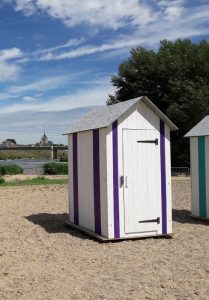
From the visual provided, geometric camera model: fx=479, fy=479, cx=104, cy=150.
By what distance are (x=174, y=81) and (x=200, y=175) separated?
2383cm

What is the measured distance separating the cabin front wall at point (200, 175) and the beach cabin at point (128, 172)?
7.51ft

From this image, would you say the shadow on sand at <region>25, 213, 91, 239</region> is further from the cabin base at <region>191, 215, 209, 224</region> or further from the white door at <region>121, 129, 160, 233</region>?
the cabin base at <region>191, 215, 209, 224</region>

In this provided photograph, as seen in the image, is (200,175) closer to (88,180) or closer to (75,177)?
(75,177)

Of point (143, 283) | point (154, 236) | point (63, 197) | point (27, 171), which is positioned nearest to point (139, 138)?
point (154, 236)

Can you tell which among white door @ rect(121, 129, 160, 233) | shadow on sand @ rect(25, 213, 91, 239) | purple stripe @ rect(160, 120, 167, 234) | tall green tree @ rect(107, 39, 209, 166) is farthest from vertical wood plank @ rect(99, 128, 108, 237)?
tall green tree @ rect(107, 39, 209, 166)

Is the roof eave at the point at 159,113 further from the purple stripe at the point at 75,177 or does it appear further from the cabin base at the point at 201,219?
the cabin base at the point at 201,219

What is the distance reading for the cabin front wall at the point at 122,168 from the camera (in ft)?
29.9

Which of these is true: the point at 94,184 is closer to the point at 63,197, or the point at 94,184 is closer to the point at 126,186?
the point at 126,186

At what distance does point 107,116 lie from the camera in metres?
9.70

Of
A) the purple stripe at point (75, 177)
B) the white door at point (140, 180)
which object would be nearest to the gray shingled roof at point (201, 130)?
the white door at point (140, 180)

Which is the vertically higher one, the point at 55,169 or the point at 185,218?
the point at 55,169

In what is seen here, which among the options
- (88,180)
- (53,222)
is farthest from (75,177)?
(53,222)

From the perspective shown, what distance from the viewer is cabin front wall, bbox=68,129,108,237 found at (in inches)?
366

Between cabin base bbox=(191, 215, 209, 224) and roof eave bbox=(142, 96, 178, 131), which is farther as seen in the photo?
cabin base bbox=(191, 215, 209, 224)
